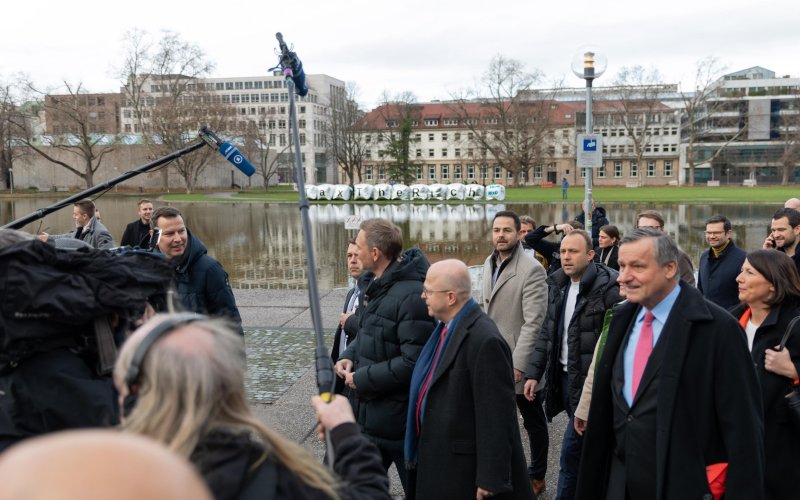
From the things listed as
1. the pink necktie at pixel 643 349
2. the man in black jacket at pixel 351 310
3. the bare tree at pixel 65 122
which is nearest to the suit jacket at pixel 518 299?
the man in black jacket at pixel 351 310

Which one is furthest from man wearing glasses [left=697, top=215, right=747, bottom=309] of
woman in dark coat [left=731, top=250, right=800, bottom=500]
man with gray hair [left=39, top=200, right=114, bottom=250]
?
man with gray hair [left=39, top=200, right=114, bottom=250]

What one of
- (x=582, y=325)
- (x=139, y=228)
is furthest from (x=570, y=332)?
(x=139, y=228)

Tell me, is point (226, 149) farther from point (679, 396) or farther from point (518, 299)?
point (679, 396)

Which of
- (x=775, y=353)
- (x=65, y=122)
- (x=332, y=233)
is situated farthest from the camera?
(x=65, y=122)

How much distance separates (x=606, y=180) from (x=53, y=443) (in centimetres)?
10390

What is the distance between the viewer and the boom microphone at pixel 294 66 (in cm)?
251

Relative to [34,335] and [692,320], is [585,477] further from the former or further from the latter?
[34,335]

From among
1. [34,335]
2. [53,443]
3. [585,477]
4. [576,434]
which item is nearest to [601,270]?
[576,434]

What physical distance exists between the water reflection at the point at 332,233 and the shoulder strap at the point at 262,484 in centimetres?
1134

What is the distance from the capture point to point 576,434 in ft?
15.9

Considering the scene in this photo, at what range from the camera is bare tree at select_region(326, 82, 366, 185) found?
290ft

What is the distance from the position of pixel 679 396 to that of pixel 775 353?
1.17 metres

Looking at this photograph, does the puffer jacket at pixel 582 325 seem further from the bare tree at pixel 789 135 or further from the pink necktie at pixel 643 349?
the bare tree at pixel 789 135

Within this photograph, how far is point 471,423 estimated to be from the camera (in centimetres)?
384
